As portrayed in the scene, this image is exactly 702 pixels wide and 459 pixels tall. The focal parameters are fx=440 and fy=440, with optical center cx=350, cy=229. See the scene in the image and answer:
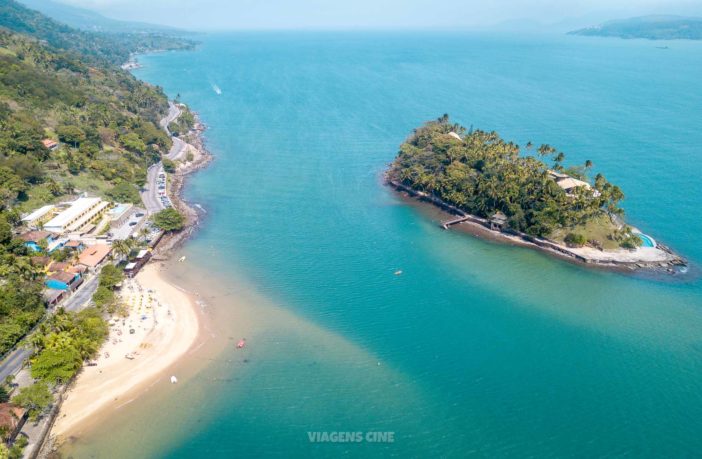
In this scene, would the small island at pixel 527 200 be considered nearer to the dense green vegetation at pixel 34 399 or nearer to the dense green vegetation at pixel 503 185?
the dense green vegetation at pixel 503 185

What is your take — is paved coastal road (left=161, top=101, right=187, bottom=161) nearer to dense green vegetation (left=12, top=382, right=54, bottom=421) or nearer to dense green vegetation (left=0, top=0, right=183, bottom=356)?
dense green vegetation (left=0, top=0, right=183, bottom=356)

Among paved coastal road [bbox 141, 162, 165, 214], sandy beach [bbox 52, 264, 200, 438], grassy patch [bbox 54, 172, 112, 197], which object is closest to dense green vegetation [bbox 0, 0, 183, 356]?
grassy patch [bbox 54, 172, 112, 197]

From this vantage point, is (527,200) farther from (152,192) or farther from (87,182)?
(87,182)

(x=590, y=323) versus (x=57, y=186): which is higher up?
(x=57, y=186)

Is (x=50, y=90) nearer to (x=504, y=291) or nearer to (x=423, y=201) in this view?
(x=423, y=201)

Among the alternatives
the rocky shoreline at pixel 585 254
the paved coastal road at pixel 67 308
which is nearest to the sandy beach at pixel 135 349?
the paved coastal road at pixel 67 308

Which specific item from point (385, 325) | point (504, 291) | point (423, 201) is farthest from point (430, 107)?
point (385, 325)

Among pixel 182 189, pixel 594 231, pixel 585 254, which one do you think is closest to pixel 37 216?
pixel 182 189
